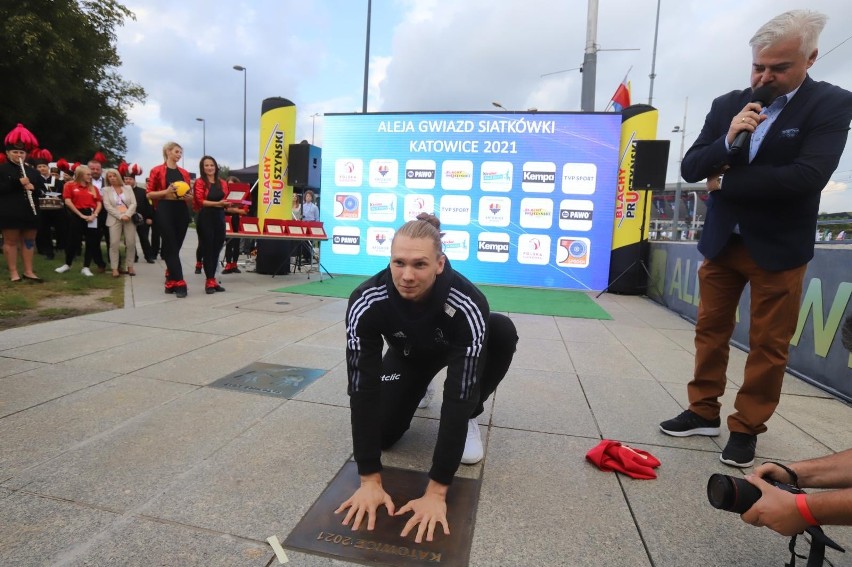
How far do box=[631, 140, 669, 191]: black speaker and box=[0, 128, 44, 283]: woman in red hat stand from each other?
9.31m

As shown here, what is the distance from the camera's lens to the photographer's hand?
1.29 metres

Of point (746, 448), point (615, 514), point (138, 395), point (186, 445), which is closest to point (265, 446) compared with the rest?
point (186, 445)

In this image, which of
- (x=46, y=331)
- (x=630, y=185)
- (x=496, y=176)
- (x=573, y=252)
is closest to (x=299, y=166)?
(x=496, y=176)

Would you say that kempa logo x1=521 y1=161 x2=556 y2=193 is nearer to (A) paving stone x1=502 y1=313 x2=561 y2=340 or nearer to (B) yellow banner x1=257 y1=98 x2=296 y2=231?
(A) paving stone x1=502 y1=313 x2=561 y2=340

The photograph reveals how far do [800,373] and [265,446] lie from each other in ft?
14.7

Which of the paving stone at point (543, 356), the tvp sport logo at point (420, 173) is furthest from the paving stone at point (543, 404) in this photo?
the tvp sport logo at point (420, 173)

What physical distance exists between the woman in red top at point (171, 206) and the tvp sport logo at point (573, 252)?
6.59 metres

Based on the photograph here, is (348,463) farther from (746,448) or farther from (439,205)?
(439,205)

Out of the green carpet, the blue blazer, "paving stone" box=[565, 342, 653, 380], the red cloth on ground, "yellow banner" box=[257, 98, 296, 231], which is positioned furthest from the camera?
"yellow banner" box=[257, 98, 296, 231]

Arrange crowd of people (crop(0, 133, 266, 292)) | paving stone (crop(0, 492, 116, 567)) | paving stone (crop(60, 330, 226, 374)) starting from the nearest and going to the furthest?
paving stone (crop(0, 492, 116, 567))
paving stone (crop(60, 330, 226, 374))
crowd of people (crop(0, 133, 266, 292))

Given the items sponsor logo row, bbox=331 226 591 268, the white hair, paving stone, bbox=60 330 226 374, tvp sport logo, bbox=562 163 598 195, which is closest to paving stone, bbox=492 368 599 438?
the white hair

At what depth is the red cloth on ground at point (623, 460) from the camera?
2271 millimetres

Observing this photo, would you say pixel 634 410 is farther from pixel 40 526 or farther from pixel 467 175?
pixel 467 175

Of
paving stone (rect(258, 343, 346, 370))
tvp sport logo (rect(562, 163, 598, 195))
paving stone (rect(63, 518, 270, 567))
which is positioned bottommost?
paving stone (rect(63, 518, 270, 567))
